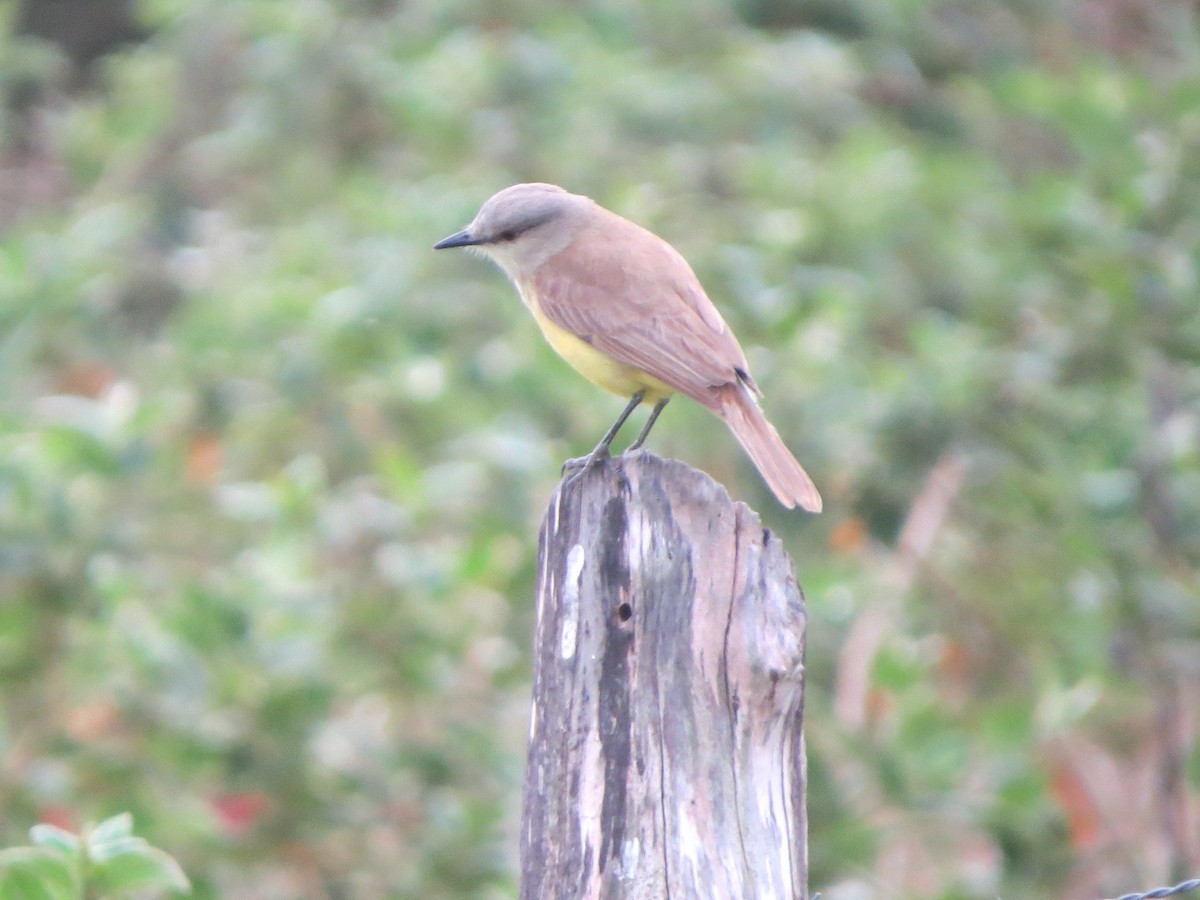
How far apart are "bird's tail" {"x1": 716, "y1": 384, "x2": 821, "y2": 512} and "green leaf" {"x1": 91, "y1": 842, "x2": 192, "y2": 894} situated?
1.41 m

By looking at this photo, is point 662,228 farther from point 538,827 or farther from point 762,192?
point 538,827

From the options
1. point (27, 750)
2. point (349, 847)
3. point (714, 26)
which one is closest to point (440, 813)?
point (349, 847)

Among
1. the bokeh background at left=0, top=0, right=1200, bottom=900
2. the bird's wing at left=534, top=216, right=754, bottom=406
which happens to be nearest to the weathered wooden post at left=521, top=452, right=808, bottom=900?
the bird's wing at left=534, top=216, right=754, bottom=406

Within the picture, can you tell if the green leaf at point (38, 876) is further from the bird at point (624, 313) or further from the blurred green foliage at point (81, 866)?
the bird at point (624, 313)

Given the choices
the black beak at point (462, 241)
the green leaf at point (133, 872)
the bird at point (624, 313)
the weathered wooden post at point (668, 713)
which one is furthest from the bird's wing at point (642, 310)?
the green leaf at point (133, 872)

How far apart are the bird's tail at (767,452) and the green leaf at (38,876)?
61.5 inches

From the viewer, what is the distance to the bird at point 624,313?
3.84m

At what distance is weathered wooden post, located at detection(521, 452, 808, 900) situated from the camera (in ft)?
8.15

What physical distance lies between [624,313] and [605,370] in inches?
6.1

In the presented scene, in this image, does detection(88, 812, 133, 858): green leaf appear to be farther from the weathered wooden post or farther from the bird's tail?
the bird's tail

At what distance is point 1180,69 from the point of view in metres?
9.38

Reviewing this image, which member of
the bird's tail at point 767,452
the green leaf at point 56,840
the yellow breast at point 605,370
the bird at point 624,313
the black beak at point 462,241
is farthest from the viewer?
the black beak at point 462,241

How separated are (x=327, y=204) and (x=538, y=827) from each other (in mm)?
6686

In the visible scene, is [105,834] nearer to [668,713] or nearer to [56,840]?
[56,840]
